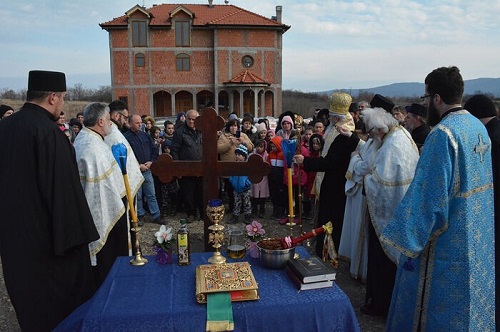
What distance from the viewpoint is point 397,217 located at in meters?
2.60

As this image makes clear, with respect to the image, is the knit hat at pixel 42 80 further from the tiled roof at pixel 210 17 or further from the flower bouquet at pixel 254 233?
the tiled roof at pixel 210 17

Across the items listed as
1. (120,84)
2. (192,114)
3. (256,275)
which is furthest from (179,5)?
(256,275)

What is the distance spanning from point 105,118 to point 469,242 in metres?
3.26

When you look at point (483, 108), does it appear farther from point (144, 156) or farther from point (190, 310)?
point (144, 156)

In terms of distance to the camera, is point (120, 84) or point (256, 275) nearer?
point (256, 275)

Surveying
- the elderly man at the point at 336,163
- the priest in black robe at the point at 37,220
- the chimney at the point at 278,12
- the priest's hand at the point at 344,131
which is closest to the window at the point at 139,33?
the chimney at the point at 278,12

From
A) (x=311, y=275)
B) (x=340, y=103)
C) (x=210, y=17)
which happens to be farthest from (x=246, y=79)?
(x=311, y=275)

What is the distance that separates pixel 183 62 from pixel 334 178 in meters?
26.4

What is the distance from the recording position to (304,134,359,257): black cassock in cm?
452

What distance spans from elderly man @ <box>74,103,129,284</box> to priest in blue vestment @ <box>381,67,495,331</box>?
2517 mm

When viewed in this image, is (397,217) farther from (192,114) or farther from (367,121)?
(192,114)

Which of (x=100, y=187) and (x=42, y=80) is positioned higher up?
(x=42, y=80)

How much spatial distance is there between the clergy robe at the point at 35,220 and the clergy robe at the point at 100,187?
41.5 inches

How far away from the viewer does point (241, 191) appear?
6883 mm
